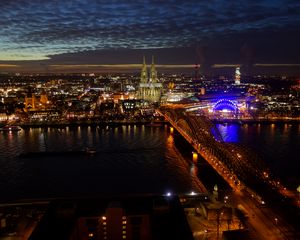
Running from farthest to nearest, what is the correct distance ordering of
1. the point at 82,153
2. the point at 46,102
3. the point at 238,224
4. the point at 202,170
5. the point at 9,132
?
the point at 46,102
the point at 9,132
the point at 82,153
the point at 202,170
the point at 238,224

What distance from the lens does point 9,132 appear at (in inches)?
457

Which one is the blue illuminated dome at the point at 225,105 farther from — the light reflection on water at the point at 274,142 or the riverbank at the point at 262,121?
the light reflection on water at the point at 274,142

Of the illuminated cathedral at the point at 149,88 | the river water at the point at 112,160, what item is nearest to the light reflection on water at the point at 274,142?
the river water at the point at 112,160

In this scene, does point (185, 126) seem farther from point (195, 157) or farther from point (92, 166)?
point (92, 166)

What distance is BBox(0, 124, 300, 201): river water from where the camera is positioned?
18.9 feet

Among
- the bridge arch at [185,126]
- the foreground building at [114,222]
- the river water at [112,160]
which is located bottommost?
the river water at [112,160]

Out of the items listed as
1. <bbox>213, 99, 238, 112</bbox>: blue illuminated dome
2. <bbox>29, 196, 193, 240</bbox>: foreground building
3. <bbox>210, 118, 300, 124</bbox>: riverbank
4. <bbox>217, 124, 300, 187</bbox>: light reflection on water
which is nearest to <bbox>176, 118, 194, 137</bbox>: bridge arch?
<bbox>217, 124, 300, 187</bbox>: light reflection on water

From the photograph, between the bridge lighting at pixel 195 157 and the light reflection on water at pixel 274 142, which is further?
the bridge lighting at pixel 195 157

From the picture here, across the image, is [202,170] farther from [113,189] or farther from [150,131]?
[150,131]

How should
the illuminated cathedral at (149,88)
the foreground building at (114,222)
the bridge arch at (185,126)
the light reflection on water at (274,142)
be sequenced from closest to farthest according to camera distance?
the foreground building at (114,222)
the light reflection on water at (274,142)
the bridge arch at (185,126)
the illuminated cathedral at (149,88)

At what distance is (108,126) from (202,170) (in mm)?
6601

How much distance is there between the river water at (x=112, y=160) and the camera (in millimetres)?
5754

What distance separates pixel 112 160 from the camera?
7645 mm

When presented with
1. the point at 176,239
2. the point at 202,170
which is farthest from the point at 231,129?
the point at 176,239
